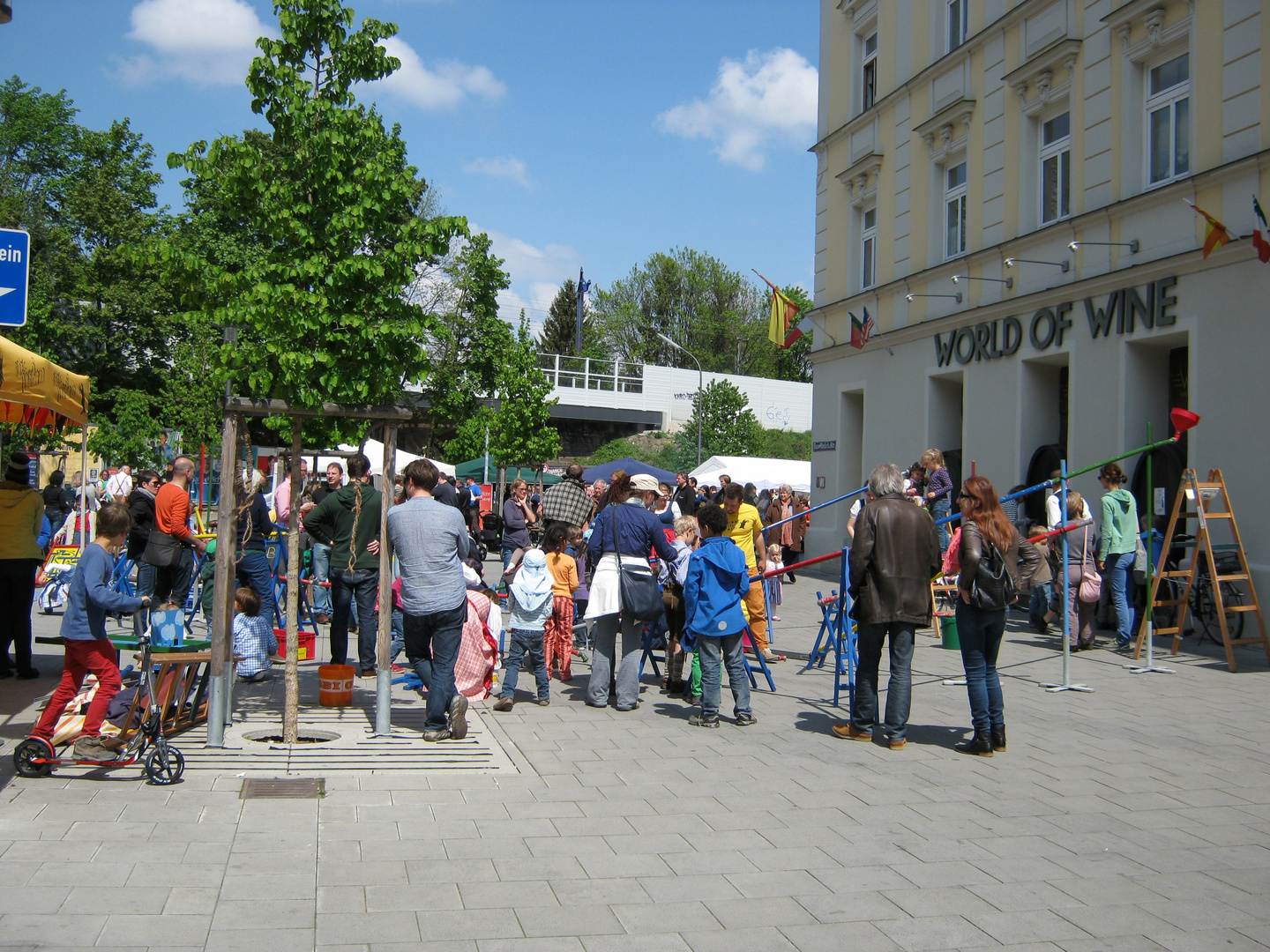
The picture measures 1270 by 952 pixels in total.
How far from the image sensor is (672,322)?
75.8 meters

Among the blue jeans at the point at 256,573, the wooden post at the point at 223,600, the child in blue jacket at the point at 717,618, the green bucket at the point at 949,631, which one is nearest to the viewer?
the wooden post at the point at 223,600

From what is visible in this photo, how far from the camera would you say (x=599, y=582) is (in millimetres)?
8141

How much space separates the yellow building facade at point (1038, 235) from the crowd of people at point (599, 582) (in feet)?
9.81

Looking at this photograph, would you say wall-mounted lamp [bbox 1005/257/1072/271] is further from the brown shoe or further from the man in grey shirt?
the man in grey shirt

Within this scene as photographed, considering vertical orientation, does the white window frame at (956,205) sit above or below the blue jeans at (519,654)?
above

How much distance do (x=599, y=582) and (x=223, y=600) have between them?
2747mm

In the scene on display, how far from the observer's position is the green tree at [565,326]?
250 feet

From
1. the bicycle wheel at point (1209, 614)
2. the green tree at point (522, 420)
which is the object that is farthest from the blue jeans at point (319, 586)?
the green tree at point (522, 420)

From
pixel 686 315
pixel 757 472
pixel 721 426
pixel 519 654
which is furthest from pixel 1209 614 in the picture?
pixel 686 315

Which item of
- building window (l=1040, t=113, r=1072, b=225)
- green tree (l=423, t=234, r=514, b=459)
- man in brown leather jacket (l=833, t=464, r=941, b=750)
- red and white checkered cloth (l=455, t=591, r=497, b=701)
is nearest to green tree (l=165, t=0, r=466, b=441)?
red and white checkered cloth (l=455, t=591, r=497, b=701)

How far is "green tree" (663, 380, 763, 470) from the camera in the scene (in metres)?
44.2

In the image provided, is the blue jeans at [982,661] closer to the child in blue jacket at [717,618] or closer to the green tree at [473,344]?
the child in blue jacket at [717,618]

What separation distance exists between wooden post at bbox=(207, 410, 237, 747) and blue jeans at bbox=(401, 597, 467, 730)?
1.09 metres

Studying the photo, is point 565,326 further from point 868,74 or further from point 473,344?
point 868,74
